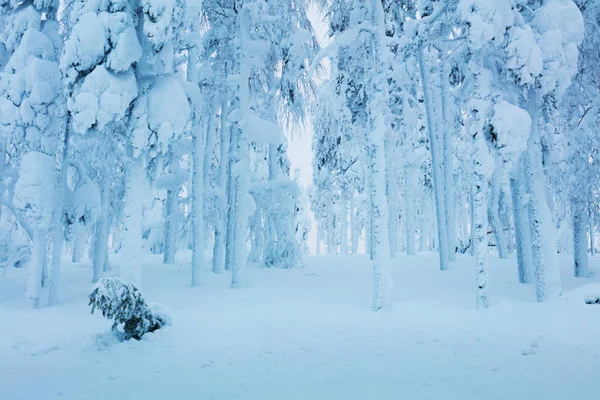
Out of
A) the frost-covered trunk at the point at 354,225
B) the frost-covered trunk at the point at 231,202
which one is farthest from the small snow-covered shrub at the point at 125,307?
the frost-covered trunk at the point at 354,225

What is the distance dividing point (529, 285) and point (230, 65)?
11471 millimetres

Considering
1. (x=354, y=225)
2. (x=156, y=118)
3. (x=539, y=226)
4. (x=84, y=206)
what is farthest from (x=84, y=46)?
(x=354, y=225)

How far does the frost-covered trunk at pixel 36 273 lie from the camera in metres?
9.58

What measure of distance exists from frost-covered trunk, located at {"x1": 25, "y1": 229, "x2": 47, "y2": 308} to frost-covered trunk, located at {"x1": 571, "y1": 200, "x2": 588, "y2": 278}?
47.4 ft

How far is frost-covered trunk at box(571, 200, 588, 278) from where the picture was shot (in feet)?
39.2

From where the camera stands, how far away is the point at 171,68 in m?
8.63

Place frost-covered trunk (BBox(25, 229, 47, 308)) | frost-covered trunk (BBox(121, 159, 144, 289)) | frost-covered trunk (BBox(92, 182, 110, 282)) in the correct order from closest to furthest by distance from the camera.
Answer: frost-covered trunk (BBox(121, 159, 144, 289)) → frost-covered trunk (BBox(25, 229, 47, 308)) → frost-covered trunk (BBox(92, 182, 110, 282))

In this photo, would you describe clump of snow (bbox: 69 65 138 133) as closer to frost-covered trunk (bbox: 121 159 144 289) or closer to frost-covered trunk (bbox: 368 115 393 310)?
frost-covered trunk (bbox: 121 159 144 289)

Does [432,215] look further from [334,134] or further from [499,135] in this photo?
[499,135]

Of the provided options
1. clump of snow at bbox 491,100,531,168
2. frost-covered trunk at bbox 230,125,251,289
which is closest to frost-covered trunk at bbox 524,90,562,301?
clump of snow at bbox 491,100,531,168

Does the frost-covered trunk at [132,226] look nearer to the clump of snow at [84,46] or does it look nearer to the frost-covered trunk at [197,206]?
the clump of snow at [84,46]

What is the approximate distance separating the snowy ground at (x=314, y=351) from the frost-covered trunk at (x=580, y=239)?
11.8 ft

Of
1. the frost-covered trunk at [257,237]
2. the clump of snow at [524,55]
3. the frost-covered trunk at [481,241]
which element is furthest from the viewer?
the frost-covered trunk at [257,237]

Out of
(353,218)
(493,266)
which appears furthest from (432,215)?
(493,266)
